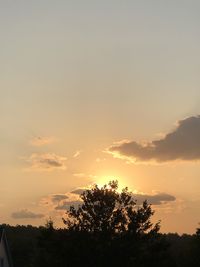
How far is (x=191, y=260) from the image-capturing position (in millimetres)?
79625

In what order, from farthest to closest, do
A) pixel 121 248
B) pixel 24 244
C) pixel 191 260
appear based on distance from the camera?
pixel 24 244 < pixel 191 260 < pixel 121 248

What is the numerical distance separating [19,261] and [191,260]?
108ft

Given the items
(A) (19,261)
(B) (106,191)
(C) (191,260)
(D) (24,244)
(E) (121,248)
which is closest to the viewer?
(E) (121,248)

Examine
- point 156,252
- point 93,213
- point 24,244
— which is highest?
point 24,244

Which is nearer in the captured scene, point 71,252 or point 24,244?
point 71,252

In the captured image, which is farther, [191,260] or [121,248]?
[191,260]

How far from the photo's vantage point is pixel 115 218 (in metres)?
40.2

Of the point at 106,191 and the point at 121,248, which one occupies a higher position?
the point at 106,191

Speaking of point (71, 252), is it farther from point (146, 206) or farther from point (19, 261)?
point (19, 261)

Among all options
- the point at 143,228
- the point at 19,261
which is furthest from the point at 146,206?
the point at 19,261

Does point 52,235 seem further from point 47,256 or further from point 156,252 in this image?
point 156,252

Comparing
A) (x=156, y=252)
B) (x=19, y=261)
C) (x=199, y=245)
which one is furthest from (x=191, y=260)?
(x=156, y=252)

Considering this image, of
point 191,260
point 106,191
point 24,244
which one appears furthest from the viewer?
point 24,244

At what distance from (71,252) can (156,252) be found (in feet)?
18.4
